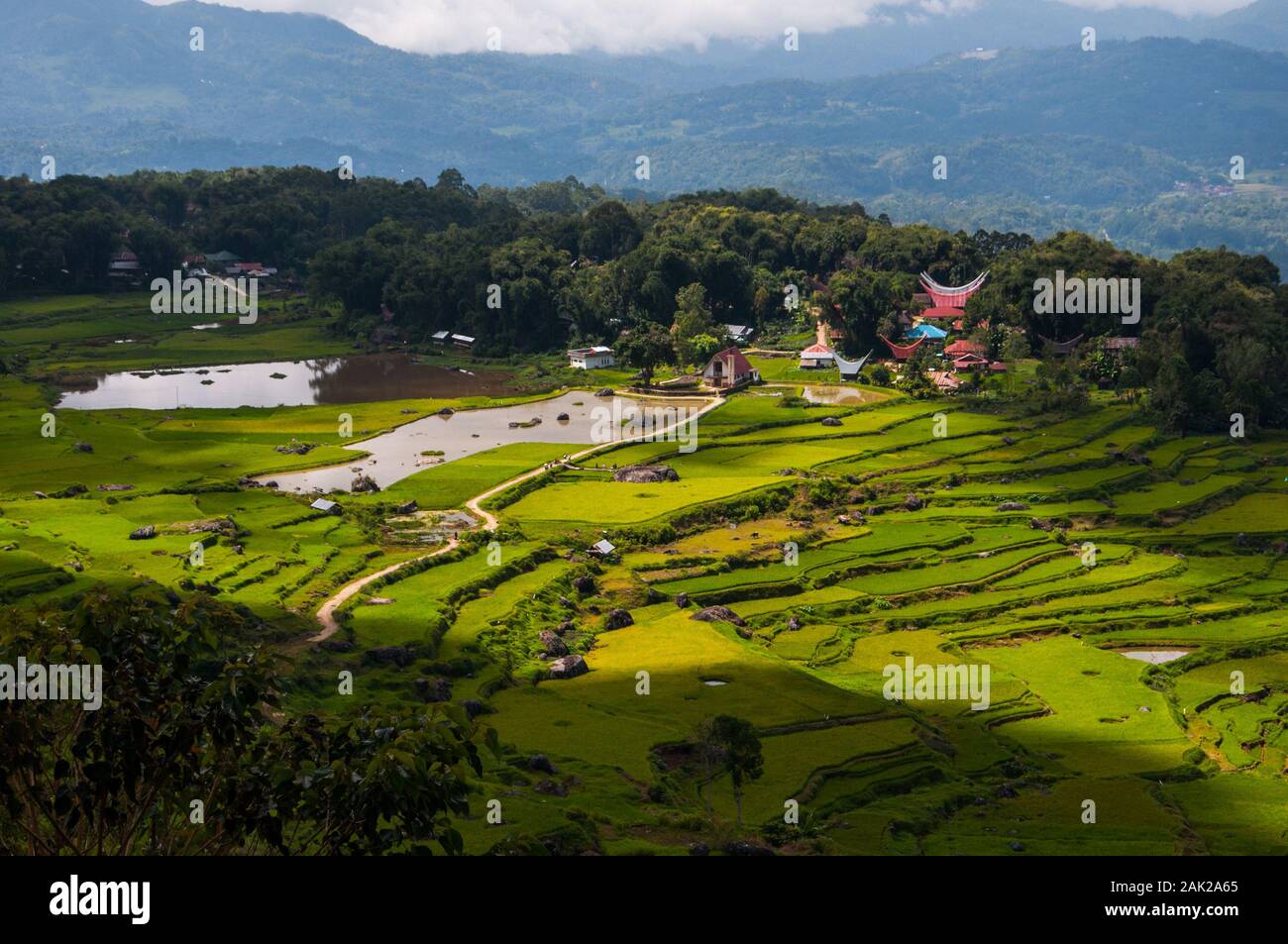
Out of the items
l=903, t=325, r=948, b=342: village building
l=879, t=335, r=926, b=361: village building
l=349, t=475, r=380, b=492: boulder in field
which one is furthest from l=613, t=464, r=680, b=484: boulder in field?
l=903, t=325, r=948, b=342: village building

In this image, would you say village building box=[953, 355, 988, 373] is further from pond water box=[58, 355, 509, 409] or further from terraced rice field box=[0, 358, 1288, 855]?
pond water box=[58, 355, 509, 409]

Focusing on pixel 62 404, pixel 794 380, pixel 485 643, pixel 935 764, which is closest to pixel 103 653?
pixel 935 764

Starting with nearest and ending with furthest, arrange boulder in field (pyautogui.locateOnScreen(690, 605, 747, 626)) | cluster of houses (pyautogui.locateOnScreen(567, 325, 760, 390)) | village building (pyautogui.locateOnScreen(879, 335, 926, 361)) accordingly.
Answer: boulder in field (pyautogui.locateOnScreen(690, 605, 747, 626)), cluster of houses (pyautogui.locateOnScreen(567, 325, 760, 390)), village building (pyautogui.locateOnScreen(879, 335, 926, 361))

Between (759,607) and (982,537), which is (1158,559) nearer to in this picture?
(982,537)

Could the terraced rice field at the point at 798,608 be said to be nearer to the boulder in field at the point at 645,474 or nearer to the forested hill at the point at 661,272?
the boulder in field at the point at 645,474

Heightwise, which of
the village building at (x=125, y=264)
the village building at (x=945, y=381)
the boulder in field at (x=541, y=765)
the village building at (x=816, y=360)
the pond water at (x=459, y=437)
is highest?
the village building at (x=125, y=264)

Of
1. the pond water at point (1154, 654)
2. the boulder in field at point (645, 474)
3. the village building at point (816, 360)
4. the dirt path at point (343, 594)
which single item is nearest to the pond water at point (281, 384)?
the village building at point (816, 360)
